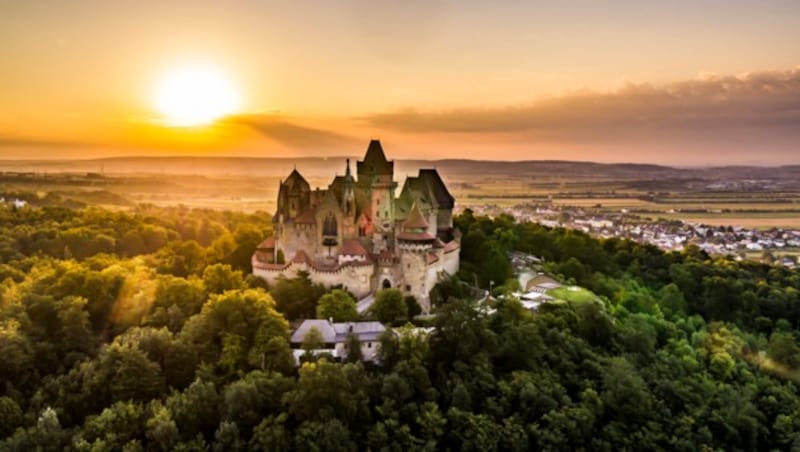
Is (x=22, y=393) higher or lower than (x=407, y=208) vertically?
lower

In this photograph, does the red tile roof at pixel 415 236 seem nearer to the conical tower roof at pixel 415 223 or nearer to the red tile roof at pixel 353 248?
the conical tower roof at pixel 415 223

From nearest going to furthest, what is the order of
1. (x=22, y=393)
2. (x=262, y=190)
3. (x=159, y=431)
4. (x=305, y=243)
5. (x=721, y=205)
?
1. (x=159, y=431)
2. (x=22, y=393)
3. (x=305, y=243)
4. (x=262, y=190)
5. (x=721, y=205)

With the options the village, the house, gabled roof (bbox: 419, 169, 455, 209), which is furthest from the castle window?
the village

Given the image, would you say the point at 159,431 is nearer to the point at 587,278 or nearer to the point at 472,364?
the point at 472,364

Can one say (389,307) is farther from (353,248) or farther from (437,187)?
(437,187)

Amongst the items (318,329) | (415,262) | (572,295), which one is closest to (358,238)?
(415,262)

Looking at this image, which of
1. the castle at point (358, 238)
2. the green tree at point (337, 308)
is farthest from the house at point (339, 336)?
the castle at point (358, 238)

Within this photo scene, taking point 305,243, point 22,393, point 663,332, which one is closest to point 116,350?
point 22,393
